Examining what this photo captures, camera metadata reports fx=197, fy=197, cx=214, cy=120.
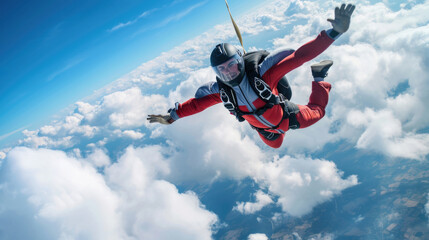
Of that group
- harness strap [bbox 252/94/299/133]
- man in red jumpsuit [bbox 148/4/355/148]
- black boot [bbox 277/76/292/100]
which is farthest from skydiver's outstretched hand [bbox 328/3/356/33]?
harness strap [bbox 252/94/299/133]

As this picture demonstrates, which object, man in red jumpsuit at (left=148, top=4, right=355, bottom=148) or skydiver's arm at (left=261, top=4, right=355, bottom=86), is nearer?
skydiver's arm at (left=261, top=4, right=355, bottom=86)

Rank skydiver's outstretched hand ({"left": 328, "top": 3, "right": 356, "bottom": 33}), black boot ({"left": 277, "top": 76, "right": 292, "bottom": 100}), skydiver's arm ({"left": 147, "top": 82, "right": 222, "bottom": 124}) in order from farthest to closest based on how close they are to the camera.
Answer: skydiver's arm ({"left": 147, "top": 82, "right": 222, "bottom": 124}) → black boot ({"left": 277, "top": 76, "right": 292, "bottom": 100}) → skydiver's outstretched hand ({"left": 328, "top": 3, "right": 356, "bottom": 33})

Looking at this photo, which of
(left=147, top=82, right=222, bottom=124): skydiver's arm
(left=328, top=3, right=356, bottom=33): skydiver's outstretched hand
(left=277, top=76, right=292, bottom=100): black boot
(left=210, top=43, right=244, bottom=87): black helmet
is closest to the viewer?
(left=328, top=3, right=356, bottom=33): skydiver's outstretched hand

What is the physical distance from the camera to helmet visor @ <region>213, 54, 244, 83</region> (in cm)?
267

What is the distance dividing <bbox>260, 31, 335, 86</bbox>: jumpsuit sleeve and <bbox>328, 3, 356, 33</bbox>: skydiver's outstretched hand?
13 centimetres

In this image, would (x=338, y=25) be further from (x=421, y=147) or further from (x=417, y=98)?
(x=417, y=98)

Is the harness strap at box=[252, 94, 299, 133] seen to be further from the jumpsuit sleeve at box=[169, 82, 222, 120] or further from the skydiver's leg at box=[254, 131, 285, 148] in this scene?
the jumpsuit sleeve at box=[169, 82, 222, 120]

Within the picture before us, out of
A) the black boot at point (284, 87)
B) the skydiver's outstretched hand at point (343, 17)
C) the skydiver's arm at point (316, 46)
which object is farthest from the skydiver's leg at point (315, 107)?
the skydiver's outstretched hand at point (343, 17)

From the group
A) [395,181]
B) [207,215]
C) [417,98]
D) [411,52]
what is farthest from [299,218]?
[411,52]

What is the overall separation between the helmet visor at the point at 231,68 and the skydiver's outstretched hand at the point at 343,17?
1.15 meters

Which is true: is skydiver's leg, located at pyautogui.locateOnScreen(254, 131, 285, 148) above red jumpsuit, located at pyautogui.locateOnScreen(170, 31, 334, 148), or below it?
below

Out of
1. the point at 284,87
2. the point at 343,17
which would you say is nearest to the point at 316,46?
the point at 343,17

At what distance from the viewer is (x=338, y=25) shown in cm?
212

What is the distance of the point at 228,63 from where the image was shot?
2.66 metres
